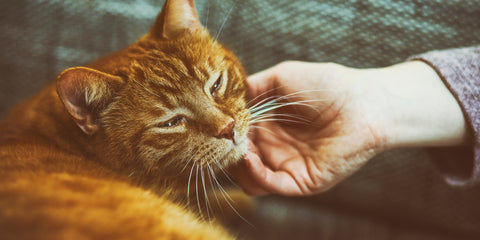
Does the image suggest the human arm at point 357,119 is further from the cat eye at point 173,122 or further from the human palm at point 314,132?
the cat eye at point 173,122

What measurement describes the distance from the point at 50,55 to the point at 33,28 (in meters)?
0.15

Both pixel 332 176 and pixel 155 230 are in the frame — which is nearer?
pixel 155 230

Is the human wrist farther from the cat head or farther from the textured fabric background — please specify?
the cat head

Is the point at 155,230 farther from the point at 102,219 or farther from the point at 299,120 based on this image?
the point at 299,120

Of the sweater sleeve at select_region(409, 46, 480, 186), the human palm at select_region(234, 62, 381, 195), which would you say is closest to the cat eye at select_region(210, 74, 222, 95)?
the human palm at select_region(234, 62, 381, 195)

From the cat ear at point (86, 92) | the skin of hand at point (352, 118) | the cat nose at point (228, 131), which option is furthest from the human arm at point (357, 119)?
the cat ear at point (86, 92)

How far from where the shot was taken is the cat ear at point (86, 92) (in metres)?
0.92

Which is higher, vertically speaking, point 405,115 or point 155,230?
point 155,230

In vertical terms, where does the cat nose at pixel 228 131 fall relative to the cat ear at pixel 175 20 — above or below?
below

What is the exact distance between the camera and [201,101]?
43.1 inches

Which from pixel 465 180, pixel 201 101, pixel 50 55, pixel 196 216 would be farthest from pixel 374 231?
pixel 50 55

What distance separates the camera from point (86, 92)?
3.24ft

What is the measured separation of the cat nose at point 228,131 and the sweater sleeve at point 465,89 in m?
0.83

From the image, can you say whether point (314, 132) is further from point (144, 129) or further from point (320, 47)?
point (144, 129)
